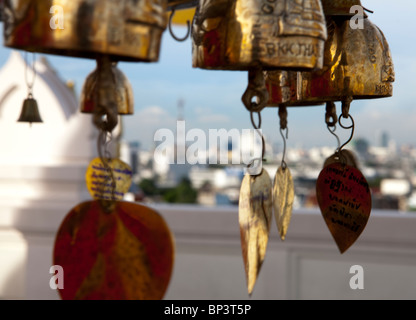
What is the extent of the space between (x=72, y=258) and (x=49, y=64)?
2.15 metres

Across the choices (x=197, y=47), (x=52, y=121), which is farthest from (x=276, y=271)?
(x=197, y=47)

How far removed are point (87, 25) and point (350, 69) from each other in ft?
1.17

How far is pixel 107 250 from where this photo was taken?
18.6 inches

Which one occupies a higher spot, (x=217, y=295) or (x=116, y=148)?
(x=116, y=148)

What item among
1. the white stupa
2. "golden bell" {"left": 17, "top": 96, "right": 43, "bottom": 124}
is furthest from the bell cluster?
the white stupa

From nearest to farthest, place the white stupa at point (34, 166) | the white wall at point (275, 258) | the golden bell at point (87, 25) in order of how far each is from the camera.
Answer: the golden bell at point (87, 25)
the white wall at point (275, 258)
the white stupa at point (34, 166)

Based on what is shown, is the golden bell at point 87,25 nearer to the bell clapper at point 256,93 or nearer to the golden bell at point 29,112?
the bell clapper at point 256,93

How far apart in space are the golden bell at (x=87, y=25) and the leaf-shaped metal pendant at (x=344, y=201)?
0.36 m

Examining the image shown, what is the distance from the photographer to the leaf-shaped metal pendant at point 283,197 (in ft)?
2.30

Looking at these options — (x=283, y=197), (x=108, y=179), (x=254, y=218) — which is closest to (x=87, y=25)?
(x=108, y=179)

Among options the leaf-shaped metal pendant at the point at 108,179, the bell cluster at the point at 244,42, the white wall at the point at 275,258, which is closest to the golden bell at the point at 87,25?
the bell cluster at the point at 244,42

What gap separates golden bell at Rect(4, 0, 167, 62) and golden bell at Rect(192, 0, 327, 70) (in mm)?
96

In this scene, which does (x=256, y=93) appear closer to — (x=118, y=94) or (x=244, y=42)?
(x=244, y=42)

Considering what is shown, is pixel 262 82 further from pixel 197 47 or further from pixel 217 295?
pixel 217 295
